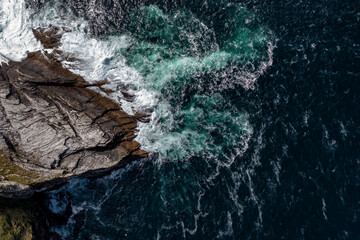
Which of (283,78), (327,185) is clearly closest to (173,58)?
(283,78)

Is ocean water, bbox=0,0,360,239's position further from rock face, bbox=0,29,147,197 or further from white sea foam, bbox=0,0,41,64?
rock face, bbox=0,29,147,197

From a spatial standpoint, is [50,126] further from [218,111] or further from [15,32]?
[218,111]

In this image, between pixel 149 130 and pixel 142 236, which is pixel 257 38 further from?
pixel 142 236

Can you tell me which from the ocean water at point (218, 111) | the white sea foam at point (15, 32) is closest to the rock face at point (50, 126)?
the white sea foam at point (15, 32)

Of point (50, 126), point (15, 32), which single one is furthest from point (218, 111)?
point (15, 32)

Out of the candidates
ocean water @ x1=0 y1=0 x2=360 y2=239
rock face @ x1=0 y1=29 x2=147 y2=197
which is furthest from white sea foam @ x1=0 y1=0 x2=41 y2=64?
rock face @ x1=0 y1=29 x2=147 y2=197
